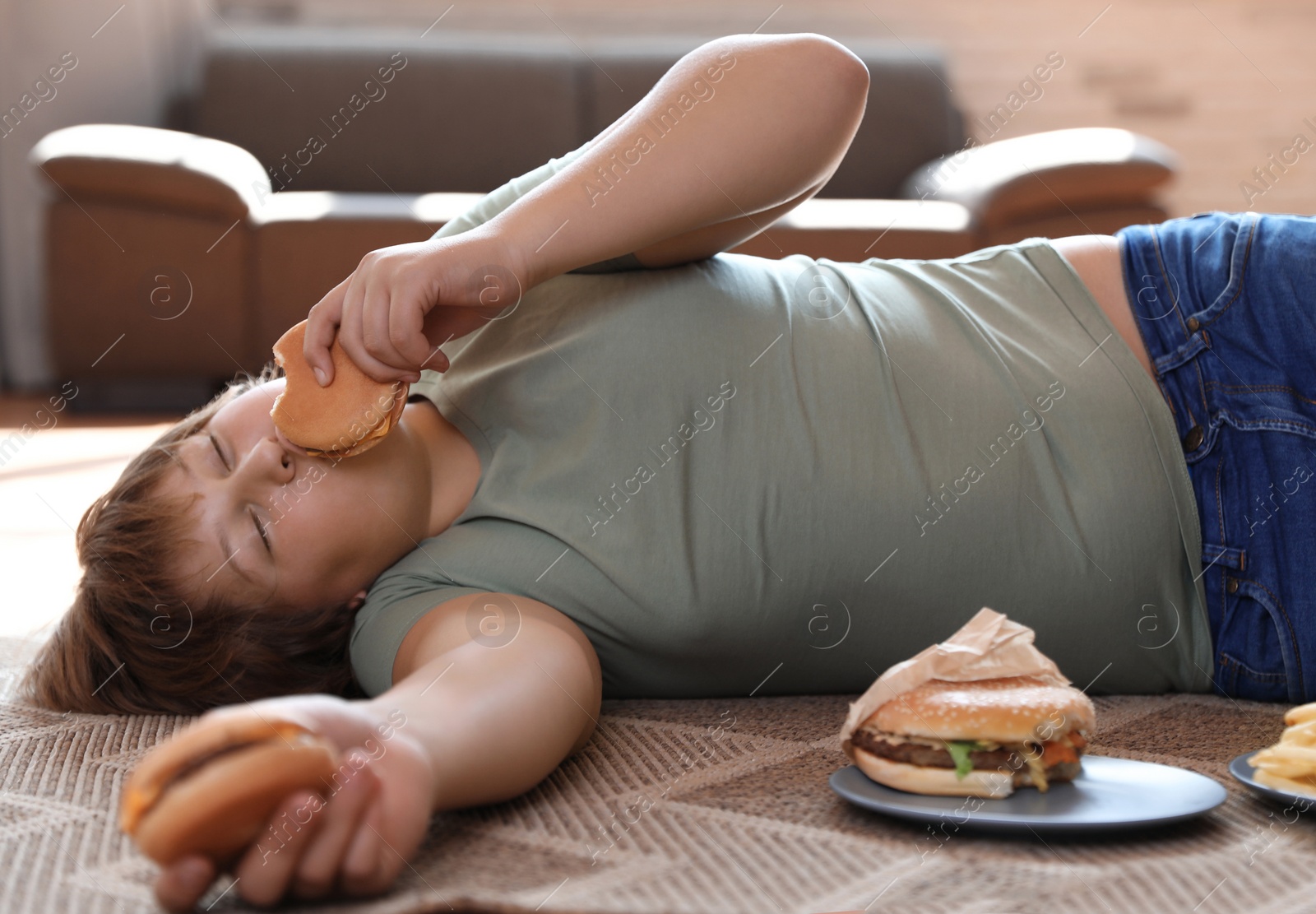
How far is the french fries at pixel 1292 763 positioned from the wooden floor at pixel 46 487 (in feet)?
3.37

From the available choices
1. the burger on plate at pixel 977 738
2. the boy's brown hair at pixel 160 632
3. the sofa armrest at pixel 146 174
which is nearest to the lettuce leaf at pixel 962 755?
the burger on plate at pixel 977 738

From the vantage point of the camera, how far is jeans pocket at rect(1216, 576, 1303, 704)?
0.89 metres

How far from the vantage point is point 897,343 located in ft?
3.13

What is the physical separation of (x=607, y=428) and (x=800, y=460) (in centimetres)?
15

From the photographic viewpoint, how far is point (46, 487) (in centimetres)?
208

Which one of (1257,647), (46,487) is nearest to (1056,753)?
(1257,647)

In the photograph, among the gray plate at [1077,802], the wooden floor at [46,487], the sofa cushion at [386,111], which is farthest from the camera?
the sofa cushion at [386,111]

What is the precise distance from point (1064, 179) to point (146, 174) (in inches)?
84.1

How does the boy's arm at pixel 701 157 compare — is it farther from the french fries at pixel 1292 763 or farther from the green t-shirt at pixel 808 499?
the french fries at pixel 1292 763

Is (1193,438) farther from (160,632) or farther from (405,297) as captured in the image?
(160,632)

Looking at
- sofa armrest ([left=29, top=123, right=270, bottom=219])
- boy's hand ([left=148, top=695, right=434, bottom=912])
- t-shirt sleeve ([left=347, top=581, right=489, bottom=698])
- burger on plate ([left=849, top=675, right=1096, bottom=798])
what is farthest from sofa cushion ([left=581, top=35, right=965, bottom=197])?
boy's hand ([left=148, top=695, right=434, bottom=912])

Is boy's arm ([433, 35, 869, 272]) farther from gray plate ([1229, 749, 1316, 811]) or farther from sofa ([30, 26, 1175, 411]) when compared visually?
sofa ([30, 26, 1175, 411])

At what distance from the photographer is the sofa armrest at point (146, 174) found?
2.67 metres

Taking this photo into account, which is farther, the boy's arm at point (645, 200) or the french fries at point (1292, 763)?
the boy's arm at point (645, 200)
